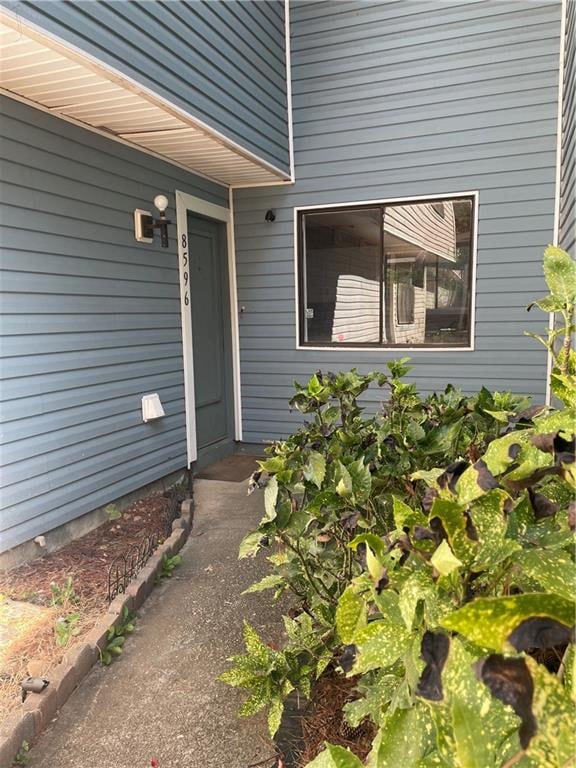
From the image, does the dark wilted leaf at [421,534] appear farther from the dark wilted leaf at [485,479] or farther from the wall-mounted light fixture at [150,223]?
the wall-mounted light fixture at [150,223]

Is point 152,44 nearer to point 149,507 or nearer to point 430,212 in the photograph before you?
point 430,212

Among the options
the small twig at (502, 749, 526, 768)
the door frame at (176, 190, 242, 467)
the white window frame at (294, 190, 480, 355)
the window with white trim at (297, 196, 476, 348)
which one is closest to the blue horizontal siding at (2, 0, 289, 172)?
the white window frame at (294, 190, 480, 355)

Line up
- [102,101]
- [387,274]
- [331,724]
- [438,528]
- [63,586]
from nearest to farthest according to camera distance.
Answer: [438,528] < [331,724] < [63,586] < [102,101] < [387,274]

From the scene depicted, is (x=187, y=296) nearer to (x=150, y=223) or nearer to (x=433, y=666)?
(x=150, y=223)

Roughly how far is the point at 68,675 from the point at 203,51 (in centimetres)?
386

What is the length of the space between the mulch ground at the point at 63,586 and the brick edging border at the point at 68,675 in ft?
0.19

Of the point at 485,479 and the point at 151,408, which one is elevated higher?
the point at 485,479

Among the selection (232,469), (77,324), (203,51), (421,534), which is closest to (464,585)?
(421,534)

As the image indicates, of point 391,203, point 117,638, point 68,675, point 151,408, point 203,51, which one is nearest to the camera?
point 68,675

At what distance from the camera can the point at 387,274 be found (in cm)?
514

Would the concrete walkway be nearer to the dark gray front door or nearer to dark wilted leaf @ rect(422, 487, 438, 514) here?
dark wilted leaf @ rect(422, 487, 438, 514)

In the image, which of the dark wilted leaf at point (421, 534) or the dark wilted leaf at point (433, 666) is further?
the dark wilted leaf at point (421, 534)

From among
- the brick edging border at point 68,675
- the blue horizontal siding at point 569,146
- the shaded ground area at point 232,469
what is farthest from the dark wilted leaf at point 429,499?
the shaded ground area at point 232,469

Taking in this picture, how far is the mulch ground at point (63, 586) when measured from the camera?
2252mm
